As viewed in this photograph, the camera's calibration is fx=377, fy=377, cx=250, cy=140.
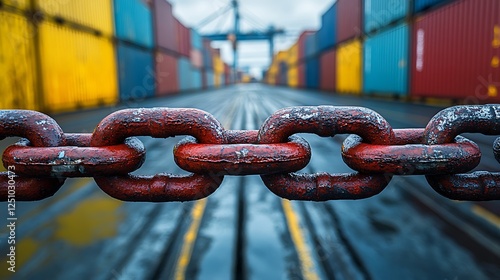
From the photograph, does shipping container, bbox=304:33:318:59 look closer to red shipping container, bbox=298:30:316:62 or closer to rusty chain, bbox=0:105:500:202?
red shipping container, bbox=298:30:316:62

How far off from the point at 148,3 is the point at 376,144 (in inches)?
876

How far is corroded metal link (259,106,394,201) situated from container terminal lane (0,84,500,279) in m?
1.39

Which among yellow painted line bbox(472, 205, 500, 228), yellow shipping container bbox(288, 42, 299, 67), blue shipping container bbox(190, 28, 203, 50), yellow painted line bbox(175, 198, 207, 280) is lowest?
yellow painted line bbox(175, 198, 207, 280)

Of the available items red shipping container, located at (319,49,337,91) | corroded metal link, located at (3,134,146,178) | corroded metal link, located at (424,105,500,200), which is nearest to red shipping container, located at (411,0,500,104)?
corroded metal link, located at (424,105,500,200)

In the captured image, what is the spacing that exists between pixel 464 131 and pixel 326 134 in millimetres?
351

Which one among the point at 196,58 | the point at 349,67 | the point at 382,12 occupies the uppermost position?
the point at 196,58

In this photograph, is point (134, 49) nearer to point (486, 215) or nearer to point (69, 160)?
point (486, 215)

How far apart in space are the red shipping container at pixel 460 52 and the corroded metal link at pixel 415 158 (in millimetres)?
8965

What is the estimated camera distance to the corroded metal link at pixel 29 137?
964mm

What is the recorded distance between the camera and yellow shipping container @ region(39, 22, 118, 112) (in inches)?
413

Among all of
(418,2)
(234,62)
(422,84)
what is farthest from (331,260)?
(234,62)

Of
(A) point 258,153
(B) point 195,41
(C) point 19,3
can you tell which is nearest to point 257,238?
(A) point 258,153

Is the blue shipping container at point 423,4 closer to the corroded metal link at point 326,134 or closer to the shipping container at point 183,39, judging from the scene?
the corroded metal link at point 326,134

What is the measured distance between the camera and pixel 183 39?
99.6 ft
